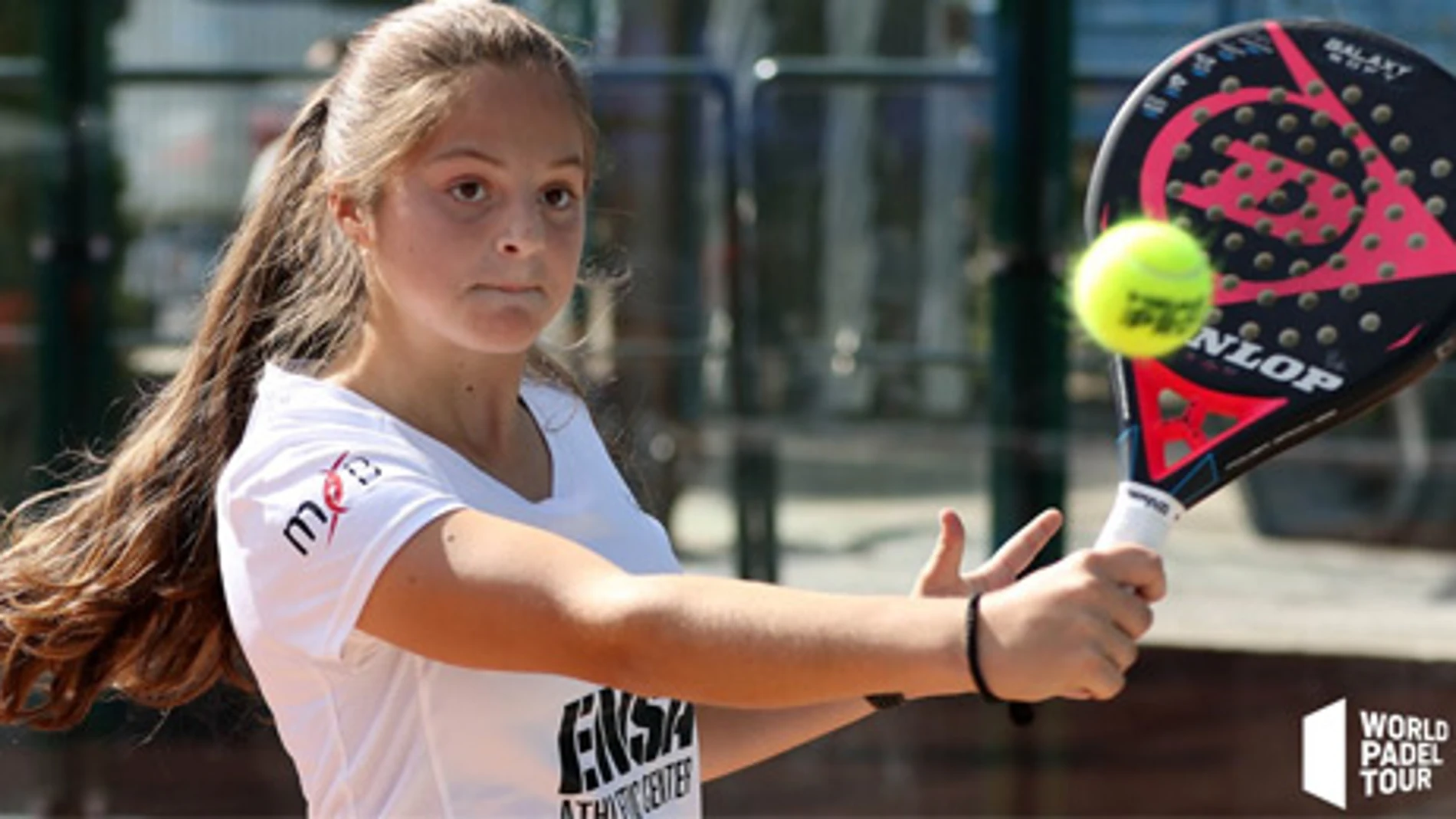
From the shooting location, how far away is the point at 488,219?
2.07 m

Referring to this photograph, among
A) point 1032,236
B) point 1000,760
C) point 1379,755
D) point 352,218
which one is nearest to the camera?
point 352,218

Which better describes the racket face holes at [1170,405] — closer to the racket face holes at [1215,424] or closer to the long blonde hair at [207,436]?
the racket face holes at [1215,424]

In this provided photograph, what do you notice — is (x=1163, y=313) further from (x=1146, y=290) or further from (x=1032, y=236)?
(x=1032, y=236)

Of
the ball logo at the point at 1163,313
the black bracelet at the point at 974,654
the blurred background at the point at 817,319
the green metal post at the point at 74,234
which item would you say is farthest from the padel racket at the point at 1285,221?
the green metal post at the point at 74,234

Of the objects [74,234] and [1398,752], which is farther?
[74,234]

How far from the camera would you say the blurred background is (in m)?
5.39

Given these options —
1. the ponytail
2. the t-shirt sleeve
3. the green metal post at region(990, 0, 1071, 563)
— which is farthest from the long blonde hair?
the green metal post at region(990, 0, 1071, 563)

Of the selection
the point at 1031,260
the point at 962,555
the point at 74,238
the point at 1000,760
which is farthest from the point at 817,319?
the point at 962,555

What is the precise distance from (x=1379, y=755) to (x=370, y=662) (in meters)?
2.76

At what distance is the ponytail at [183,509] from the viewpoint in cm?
235

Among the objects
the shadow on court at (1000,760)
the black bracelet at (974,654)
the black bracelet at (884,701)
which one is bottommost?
the shadow on court at (1000,760)

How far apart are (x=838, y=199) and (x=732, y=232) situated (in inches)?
16.8

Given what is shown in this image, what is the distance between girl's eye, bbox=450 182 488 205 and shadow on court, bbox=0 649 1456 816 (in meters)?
3.28

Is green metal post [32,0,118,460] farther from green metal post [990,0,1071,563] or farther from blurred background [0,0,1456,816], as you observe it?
green metal post [990,0,1071,563]
